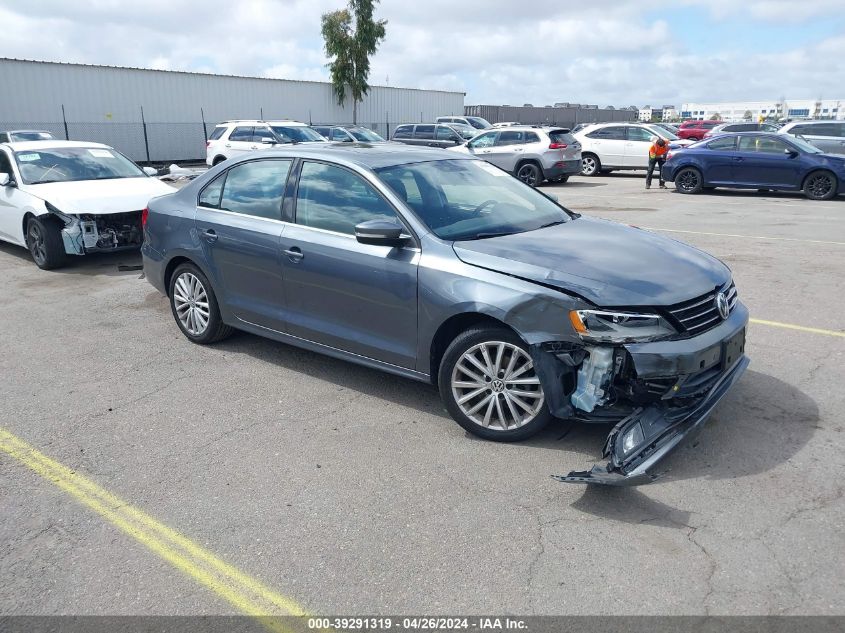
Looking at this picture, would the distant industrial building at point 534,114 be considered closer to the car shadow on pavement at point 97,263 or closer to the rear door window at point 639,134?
the rear door window at point 639,134

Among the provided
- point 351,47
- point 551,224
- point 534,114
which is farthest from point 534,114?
point 551,224

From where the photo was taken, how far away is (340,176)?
495 cm

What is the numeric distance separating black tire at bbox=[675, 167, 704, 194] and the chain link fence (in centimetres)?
2318

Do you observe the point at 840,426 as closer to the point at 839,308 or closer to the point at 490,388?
the point at 490,388

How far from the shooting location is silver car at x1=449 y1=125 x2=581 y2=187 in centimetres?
1989

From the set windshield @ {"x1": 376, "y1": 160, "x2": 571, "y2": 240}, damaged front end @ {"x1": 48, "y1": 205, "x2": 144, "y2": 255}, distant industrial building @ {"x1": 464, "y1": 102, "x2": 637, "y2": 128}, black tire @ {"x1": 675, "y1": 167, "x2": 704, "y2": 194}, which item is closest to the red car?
black tire @ {"x1": 675, "y1": 167, "x2": 704, "y2": 194}

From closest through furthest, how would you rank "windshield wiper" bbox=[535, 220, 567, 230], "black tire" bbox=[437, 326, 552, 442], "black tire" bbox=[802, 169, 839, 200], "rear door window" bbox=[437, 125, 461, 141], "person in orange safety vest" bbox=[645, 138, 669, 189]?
"black tire" bbox=[437, 326, 552, 442], "windshield wiper" bbox=[535, 220, 567, 230], "black tire" bbox=[802, 169, 839, 200], "person in orange safety vest" bbox=[645, 138, 669, 189], "rear door window" bbox=[437, 125, 461, 141]

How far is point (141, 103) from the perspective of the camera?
3184 cm

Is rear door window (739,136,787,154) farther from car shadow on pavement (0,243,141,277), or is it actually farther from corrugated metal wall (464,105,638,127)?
corrugated metal wall (464,105,638,127)

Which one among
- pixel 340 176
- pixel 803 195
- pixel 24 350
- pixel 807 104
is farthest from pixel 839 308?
pixel 807 104

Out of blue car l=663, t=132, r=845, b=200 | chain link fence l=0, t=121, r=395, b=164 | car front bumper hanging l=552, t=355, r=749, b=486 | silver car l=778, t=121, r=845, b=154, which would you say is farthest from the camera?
Answer: chain link fence l=0, t=121, r=395, b=164

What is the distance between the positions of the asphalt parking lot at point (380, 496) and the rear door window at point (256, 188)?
123cm

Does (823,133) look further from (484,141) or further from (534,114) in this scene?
(534,114)

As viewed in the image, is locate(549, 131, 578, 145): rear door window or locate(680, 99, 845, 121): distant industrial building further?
locate(680, 99, 845, 121): distant industrial building
